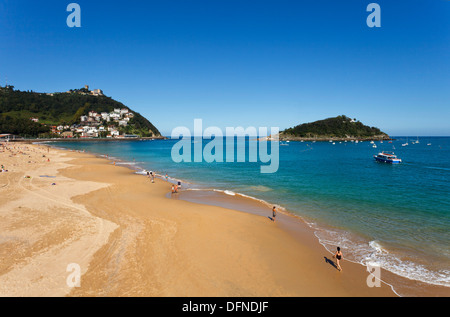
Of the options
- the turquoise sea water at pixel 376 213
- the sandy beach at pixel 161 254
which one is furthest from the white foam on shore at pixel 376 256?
the sandy beach at pixel 161 254

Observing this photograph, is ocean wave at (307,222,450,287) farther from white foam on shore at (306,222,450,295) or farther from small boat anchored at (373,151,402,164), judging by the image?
small boat anchored at (373,151,402,164)

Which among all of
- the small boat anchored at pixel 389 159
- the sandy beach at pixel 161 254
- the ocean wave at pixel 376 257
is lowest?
the ocean wave at pixel 376 257

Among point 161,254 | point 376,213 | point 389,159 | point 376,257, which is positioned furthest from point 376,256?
point 389,159

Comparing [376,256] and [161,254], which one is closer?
[161,254]

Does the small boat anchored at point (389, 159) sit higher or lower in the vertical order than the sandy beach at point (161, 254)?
higher

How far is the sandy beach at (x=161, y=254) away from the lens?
9.04 m

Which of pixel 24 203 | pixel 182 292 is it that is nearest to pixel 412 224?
pixel 182 292

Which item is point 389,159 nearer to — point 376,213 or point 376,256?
point 376,213

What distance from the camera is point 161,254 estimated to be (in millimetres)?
11500

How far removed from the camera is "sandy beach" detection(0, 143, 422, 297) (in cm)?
904

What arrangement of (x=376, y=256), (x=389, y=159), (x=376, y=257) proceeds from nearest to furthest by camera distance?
(x=376, y=257), (x=376, y=256), (x=389, y=159)

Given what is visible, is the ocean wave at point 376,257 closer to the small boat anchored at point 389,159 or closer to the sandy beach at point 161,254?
the sandy beach at point 161,254
